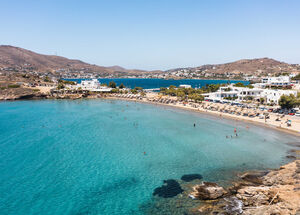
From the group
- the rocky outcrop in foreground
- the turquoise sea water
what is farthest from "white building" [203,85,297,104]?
the rocky outcrop in foreground

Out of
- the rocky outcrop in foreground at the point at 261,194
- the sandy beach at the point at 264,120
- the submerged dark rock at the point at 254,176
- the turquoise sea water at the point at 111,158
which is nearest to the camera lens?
the rocky outcrop in foreground at the point at 261,194

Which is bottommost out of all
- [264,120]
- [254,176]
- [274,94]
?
[254,176]

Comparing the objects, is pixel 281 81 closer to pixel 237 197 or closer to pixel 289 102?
pixel 289 102

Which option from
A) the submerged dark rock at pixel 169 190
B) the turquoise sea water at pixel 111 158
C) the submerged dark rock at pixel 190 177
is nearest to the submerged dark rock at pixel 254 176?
the turquoise sea water at pixel 111 158

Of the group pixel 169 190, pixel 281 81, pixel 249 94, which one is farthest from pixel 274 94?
pixel 169 190

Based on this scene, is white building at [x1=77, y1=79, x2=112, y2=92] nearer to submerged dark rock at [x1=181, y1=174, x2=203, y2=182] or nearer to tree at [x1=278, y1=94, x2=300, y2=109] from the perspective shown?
tree at [x1=278, y1=94, x2=300, y2=109]

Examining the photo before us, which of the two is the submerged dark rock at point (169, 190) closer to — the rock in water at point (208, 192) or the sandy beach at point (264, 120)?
the rock in water at point (208, 192)
